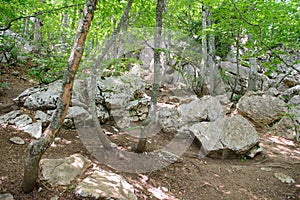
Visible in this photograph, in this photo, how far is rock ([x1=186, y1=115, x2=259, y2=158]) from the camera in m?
5.01

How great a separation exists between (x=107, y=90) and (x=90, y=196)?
4.34m

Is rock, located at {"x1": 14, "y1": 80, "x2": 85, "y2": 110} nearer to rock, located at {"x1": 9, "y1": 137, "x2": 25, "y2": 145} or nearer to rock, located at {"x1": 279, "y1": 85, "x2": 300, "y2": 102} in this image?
rock, located at {"x1": 9, "y1": 137, "x2": 25, "y2": 145}

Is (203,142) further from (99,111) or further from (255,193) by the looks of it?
(99,111)

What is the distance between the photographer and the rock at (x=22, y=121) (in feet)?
14.8

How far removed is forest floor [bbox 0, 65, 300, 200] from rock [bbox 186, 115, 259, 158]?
0.92ft

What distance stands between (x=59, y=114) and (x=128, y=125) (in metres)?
4.13

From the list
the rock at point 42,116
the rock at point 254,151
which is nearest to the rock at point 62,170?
the rock at point 42,116

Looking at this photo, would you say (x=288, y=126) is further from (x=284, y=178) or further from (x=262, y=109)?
(x=284, y=178)

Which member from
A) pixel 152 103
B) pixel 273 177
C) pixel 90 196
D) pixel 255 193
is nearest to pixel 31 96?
pixel 152 103

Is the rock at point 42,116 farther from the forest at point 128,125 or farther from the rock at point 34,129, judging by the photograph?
the rock at point 34,129

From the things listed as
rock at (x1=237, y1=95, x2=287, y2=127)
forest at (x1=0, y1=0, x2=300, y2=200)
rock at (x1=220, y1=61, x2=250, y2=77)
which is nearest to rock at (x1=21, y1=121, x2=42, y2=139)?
forest at (x1=0, y1=0, x2=300, y2=200)

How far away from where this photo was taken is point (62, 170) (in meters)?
3.13

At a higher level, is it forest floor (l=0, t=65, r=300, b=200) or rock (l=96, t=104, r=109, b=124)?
rock (l=96, t=104, r=109, b=124)

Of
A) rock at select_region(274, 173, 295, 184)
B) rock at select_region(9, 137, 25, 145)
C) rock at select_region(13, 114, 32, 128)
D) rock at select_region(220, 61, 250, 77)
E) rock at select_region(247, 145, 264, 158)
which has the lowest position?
rock at select_region(274, 173, 295, 184)
